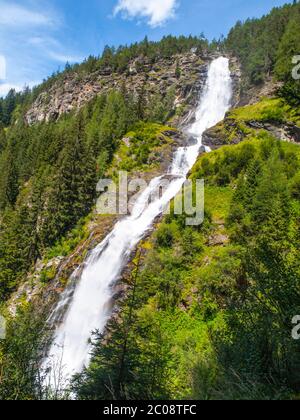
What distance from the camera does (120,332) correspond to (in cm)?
1177

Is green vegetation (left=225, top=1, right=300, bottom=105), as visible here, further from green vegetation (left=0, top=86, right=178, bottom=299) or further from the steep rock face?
green vegetation (left=0, top=86, right=178, bottom=299)

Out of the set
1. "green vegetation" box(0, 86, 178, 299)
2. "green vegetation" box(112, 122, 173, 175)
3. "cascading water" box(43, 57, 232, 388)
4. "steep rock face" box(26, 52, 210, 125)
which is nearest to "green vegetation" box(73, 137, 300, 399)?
"cascading water" box(43, 57, 232, 388)

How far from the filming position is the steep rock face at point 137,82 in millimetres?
99500

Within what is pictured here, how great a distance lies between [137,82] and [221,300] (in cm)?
9816

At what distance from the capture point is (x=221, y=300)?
74.9 feet

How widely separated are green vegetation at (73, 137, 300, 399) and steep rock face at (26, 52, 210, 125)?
2632 inches

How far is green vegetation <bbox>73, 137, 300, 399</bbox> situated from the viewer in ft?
31.3

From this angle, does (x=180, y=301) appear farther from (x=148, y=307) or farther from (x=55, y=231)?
(x=55, y=231)

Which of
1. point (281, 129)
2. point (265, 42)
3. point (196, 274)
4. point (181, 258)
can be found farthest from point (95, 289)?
point (265, 42)

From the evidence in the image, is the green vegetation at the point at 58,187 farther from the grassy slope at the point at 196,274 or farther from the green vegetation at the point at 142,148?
the grassy slope at the point at 196,274

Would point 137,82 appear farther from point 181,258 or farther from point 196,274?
point 196,274

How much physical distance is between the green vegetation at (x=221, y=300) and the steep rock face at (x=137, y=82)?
66.9 m

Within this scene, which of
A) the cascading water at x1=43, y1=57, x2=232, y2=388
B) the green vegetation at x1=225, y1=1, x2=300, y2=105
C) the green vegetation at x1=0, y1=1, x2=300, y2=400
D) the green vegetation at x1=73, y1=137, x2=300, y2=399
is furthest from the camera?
the green vegetation at x1=225, y1=1, x2=300, y2=105

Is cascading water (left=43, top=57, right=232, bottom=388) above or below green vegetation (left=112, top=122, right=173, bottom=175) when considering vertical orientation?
below
